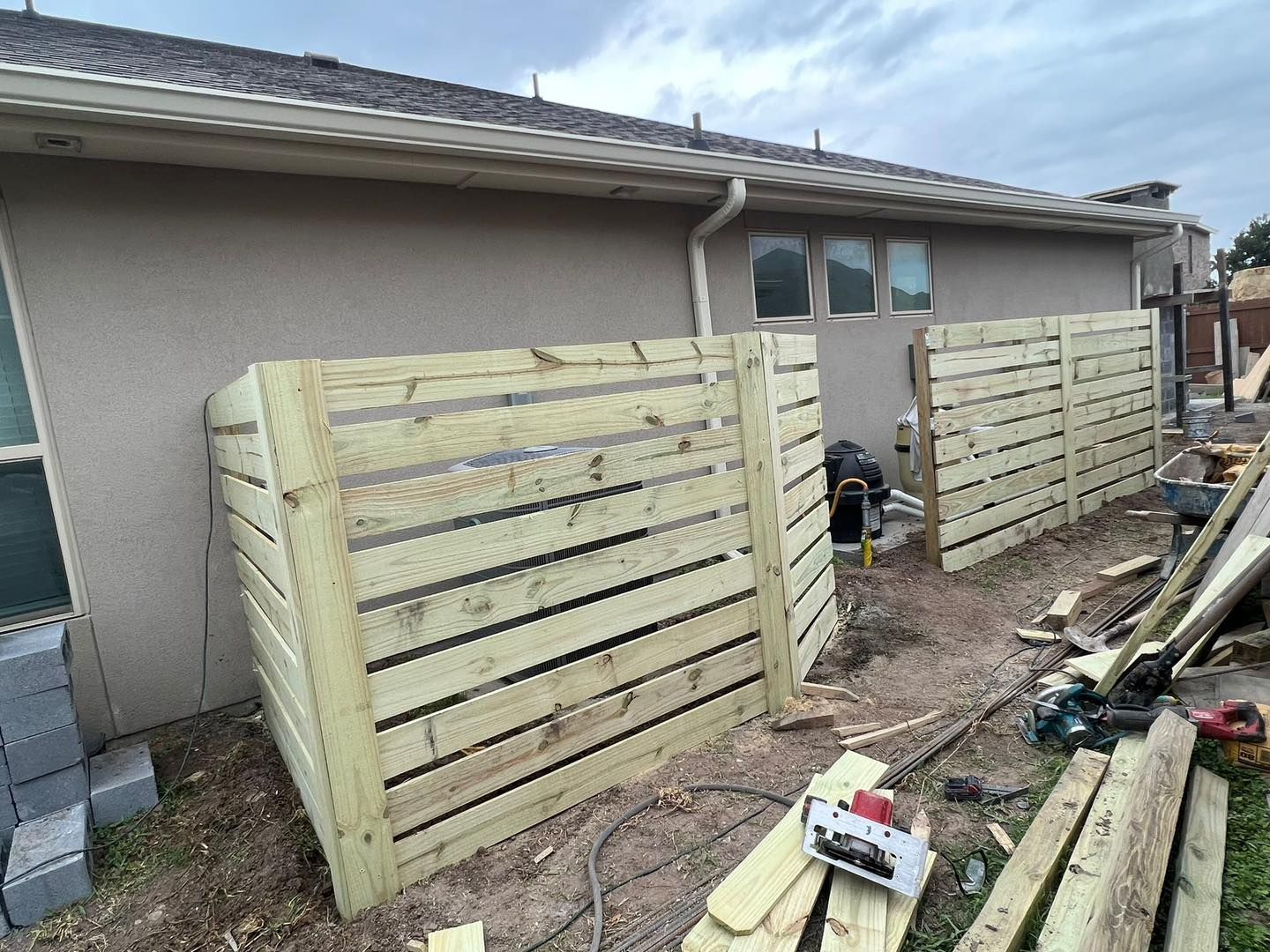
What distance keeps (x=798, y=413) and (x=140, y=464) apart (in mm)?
3533

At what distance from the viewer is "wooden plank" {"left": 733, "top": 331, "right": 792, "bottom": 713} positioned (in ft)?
9.79

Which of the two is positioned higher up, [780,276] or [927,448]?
[780,276]

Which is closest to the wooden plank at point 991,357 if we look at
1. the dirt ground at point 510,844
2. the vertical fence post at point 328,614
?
the dirt ground at point 510,844

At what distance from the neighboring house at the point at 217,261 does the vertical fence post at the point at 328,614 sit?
2.02 meters

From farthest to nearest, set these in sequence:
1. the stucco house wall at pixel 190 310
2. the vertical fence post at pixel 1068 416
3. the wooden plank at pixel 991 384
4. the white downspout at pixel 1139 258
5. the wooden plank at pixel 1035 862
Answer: the white downspout at pixel 1139 258 → the vertical fence post at pixel 1068 416 → the wooden plank at pixel 991 384 → the stucco house wall at pixel 190 310 → the wooden plank at pixel 1035 862

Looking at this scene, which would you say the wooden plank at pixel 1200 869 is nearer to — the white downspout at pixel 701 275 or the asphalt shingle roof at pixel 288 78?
the white downspout at pixel 701 275

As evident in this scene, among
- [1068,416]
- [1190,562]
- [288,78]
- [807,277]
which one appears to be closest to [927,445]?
[1190,562]

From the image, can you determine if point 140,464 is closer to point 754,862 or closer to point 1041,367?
point 754,862

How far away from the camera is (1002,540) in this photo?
18.0ft

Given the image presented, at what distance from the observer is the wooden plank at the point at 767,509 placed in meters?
2.98

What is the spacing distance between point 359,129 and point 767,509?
9.29 ft

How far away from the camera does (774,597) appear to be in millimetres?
3121

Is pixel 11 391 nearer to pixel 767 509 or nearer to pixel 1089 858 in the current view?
pixel 767 509

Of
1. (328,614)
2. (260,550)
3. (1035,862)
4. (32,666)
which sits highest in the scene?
(260,550)
